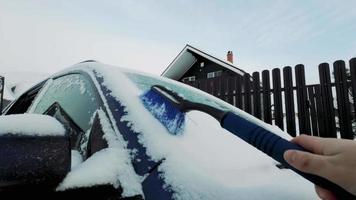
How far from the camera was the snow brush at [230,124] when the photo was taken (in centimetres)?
64

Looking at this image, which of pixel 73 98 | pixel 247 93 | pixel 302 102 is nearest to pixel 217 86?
pixel 247 93

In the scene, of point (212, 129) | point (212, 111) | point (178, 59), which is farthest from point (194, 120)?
point (178, 59)

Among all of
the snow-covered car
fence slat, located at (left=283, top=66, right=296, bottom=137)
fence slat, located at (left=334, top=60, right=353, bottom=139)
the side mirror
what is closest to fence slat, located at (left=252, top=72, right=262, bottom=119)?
fence slat, located at (left=283, top=66, right=296, bottom=137)

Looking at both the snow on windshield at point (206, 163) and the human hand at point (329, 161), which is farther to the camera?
the snow on windshield at point (206, 163)

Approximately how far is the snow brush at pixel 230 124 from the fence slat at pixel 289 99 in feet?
21.8

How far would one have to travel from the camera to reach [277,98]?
25.1 ft

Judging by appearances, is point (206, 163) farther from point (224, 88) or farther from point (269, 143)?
point (224, 88)

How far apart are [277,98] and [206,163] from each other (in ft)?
22.9

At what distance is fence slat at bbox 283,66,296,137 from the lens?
7379 millimetres

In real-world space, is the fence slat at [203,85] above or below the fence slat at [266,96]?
below

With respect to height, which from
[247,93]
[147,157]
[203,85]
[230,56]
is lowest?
[147,157]

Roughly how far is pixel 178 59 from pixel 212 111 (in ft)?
60.4

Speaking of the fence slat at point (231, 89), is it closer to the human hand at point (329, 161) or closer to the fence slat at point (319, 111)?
the fence slat at point (319, 111)

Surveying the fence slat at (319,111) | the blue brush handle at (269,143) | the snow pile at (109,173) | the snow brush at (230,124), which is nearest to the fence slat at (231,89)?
the fence slat at (319,111)
